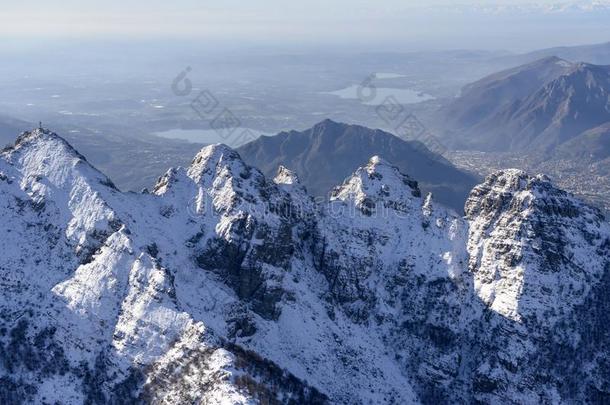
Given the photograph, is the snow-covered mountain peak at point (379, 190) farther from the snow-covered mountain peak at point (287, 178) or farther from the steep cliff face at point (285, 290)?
the snow-covered mountain peak at point (287, 178)

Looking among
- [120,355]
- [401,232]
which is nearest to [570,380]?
[401,232]

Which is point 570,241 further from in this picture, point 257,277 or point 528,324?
point 257,277

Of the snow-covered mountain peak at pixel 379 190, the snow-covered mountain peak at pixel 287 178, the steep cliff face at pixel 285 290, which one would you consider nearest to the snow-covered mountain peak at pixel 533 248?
the steep cliff face at pixel 285 290

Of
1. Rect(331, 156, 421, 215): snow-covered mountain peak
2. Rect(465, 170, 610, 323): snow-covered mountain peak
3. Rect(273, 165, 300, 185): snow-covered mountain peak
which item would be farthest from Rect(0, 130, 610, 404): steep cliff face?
Rect(273, 165, 300, 185): snow-covered mountain peak

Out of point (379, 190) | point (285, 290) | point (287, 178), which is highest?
point (287, 178)

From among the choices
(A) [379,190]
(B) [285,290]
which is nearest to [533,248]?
(A) [379,190]

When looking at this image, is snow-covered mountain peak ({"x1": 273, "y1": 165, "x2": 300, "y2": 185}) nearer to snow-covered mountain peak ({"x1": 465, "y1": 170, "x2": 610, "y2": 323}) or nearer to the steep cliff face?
the steep cliff face

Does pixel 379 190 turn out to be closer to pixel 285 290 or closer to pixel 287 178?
pixel 287 178

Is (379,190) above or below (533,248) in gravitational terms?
above
